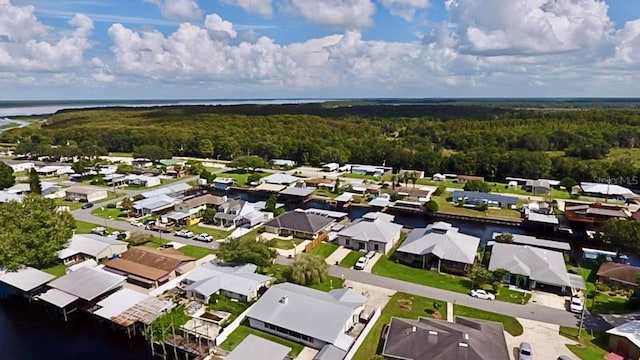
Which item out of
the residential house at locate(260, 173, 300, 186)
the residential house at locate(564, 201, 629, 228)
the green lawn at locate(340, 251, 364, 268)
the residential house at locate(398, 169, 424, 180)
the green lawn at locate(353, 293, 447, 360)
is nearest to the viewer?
the green lawn at locate(353, 293, 447, 360)

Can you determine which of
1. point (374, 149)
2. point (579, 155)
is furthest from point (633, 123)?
point (374, 149)

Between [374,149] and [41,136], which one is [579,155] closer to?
[374,149]

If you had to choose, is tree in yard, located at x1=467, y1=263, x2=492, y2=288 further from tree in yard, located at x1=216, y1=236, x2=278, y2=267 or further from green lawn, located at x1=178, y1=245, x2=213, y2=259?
green lawn, located at x1=178, y1=245, x2=213, y2=259

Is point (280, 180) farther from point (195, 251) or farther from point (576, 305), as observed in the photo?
point (576, 305)

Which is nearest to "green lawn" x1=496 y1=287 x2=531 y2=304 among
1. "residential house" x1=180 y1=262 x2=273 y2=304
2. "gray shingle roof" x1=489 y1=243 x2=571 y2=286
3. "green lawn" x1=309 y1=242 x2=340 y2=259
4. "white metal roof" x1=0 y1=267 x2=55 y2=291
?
"gray shingle roof" x1=489 y1=243 x2=571 y2=286

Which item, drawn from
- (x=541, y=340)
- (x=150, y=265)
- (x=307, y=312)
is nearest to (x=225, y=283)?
(x=150, y=265)

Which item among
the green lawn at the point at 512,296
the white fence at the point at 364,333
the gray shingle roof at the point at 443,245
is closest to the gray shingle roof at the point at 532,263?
the green lawn at the point at 512,296

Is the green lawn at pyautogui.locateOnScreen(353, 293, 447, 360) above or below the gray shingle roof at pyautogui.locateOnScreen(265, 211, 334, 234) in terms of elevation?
below

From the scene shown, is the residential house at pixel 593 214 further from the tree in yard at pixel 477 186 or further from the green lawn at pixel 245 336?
the green lawn at pixel 245 336
